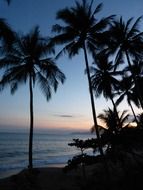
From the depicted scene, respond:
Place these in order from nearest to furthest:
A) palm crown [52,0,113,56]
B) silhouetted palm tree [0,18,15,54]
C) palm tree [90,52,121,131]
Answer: silhouetted palm tree [0,18,15,54], palm crown [52,0,113,56], palm tree [90,52,121,131]

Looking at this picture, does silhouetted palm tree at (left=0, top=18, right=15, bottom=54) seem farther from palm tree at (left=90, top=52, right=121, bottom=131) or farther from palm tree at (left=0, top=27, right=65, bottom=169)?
palm tree at (left=90, top=52, right=121, bottom=131)

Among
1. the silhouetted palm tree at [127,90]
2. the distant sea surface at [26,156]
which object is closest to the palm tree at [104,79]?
the silhouetted palm tree at [127,90]

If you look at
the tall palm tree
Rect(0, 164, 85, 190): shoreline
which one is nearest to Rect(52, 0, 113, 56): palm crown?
the tall palm tree

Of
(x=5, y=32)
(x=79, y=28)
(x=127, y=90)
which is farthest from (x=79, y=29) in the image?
(x=127, y=90)

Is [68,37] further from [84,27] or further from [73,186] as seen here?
[73,186]

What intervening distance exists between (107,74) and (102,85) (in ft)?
4.83

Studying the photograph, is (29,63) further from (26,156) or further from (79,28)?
(26,156)

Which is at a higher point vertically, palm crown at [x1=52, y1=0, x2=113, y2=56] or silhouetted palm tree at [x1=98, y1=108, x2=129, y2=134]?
palm crown at [x1=52, y1=0, x2=113, y2=56]

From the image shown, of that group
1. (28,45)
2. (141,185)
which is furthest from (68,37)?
(141,185)

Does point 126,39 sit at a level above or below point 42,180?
above

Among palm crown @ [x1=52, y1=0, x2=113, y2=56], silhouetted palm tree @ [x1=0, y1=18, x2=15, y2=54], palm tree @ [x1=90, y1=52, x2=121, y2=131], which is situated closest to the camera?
silhouetted palm tree @ [x1=0, y1=18, x2=15, y2=54]

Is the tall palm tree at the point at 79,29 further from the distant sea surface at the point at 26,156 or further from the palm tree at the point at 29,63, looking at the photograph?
the distant sea surface at the point at 26,156

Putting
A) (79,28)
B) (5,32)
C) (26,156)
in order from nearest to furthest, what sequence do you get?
A: 1. (5,32)
2. (79,28)
3. (26,156)

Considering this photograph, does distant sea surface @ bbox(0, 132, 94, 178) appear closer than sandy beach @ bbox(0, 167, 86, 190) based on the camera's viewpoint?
No
